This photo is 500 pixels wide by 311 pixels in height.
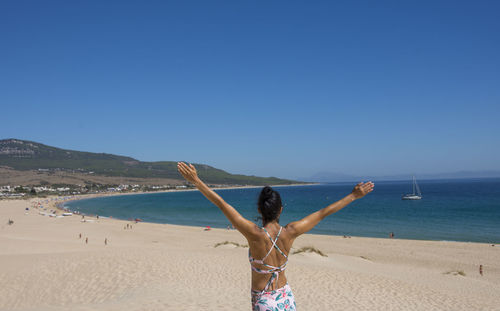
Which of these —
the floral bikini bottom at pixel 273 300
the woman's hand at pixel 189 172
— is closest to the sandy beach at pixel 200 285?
the floral bikini bottom at pixel 273 300

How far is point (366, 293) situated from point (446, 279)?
6.75 metres

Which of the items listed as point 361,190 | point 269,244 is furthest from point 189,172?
point 361,190

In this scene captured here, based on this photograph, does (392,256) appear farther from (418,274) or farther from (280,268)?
(280,268)

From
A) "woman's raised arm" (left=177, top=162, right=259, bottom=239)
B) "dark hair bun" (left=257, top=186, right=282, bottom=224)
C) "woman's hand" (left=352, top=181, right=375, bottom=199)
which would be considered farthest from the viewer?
"woman's hand" (left=352, top=181, right=375, bottom=199)

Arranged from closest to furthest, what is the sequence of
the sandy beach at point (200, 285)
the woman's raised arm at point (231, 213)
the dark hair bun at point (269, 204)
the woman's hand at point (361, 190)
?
1. the woman's raised arm at point (231, 213)
2. the dark hair bun at point (269, 204)
3. the woman's hand at point (361, 190)
4. the sandy beach at point (200, 285)

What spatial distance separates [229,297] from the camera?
31.7 feet

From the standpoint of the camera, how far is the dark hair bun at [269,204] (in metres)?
2.45

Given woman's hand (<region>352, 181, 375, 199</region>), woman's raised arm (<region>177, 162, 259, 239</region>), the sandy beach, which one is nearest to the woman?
woman's raised arm (<region>177, 162, 259, 239</region>)

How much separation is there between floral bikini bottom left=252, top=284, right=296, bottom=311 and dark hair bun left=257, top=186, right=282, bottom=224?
521 millimetres

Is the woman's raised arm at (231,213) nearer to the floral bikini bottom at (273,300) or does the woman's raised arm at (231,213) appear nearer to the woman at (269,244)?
the woman at (269,244)

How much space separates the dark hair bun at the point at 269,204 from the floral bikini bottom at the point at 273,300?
1.71ft

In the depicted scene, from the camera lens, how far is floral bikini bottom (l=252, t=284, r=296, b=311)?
248 centimetres

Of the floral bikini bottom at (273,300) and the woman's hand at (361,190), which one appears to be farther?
the woman's hand at (361,190)

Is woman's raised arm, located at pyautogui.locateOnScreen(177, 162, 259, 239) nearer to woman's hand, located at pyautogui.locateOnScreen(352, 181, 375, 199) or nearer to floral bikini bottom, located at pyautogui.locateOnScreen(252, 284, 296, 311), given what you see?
floral bikini bottom, located at pyautogui.locateOnScreen(252, 284, 296, 311)
